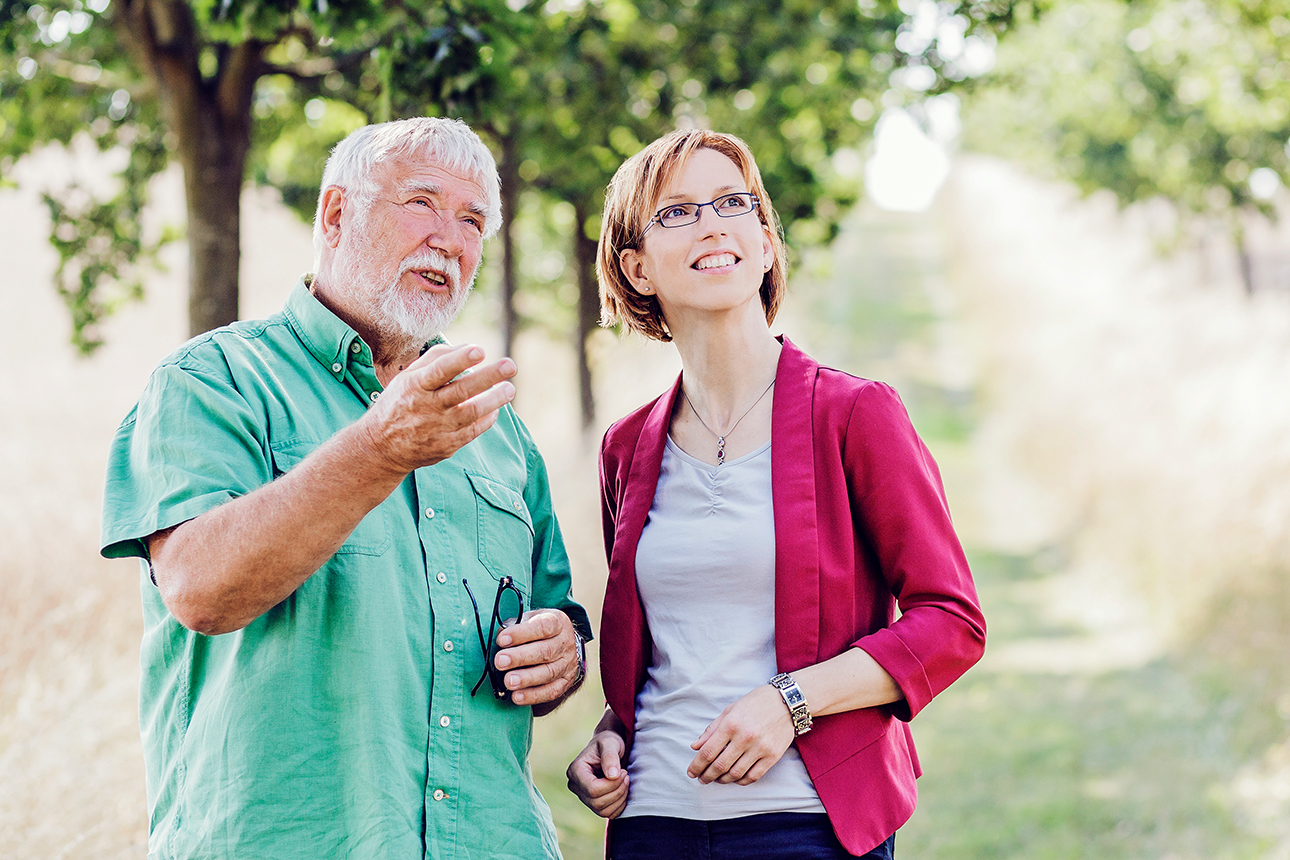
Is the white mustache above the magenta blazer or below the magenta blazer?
above

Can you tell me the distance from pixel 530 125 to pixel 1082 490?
23.6 feet

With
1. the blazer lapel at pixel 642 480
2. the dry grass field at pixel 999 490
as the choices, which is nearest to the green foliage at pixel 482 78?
the dry grass field at pixel 999 490

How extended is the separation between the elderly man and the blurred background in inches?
52.3

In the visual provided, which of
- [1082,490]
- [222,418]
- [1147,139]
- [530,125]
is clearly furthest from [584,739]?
[1147,139]

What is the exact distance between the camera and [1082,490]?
1089cm

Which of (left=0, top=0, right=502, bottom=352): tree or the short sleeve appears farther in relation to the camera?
(left=0, top=0, right=502, bottom=352): tree

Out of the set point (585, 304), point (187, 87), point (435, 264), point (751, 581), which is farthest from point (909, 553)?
point (585, 304)

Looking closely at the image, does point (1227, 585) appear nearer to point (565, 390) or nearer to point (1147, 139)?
point (565, 390)

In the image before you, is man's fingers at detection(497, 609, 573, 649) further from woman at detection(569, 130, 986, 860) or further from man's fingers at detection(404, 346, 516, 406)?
man's fingers at detection(404, 346, 516, 406)

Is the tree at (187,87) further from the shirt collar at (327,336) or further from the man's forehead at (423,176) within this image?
the shirt collar at (327,336)

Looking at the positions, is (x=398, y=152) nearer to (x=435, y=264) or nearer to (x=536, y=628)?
(x=435, y=264)

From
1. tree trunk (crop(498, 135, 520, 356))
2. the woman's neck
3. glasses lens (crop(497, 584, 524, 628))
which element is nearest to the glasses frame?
the woman's neck

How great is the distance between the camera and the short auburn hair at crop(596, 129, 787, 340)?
8.13 ft

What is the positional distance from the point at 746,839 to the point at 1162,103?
53.0 ft
